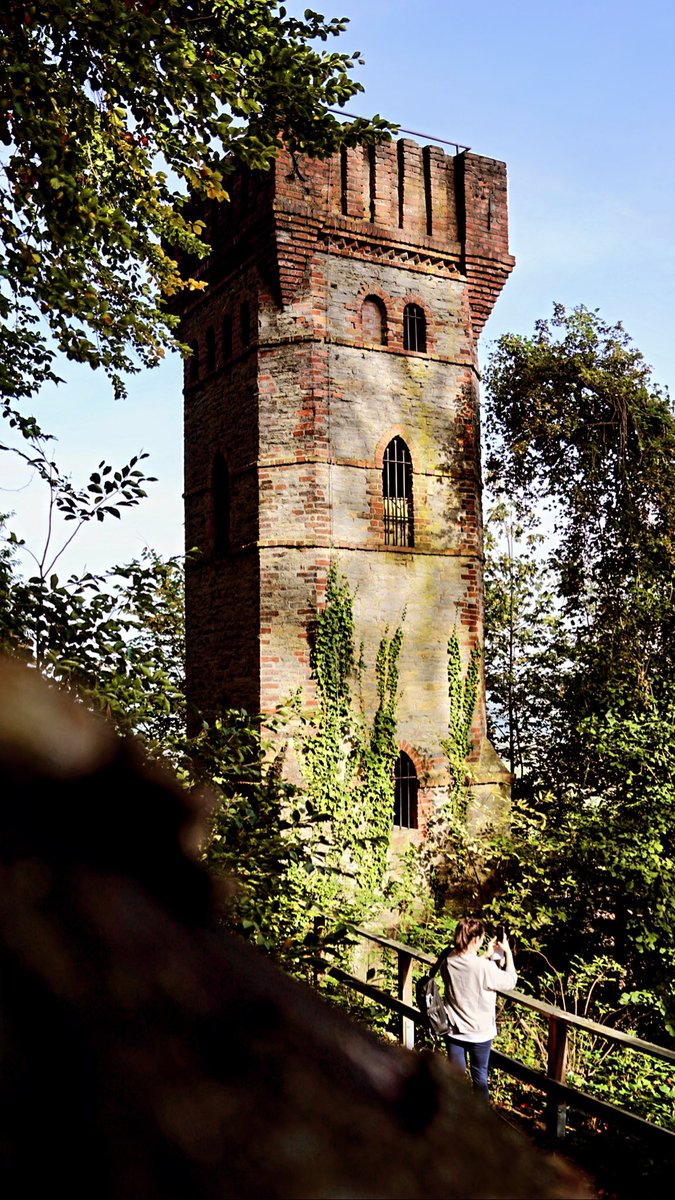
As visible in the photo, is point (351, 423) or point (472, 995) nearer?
point (472, 995)

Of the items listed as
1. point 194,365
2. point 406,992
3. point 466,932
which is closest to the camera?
point 466,932

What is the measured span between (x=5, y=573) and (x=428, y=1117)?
4.74m

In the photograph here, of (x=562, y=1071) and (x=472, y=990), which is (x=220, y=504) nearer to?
(x=472, y=990)

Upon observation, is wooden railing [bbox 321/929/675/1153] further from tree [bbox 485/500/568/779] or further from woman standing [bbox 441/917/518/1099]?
tree [bbox 485/500/568/779]

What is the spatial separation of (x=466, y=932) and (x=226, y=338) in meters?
13.2

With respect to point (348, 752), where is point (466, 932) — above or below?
below

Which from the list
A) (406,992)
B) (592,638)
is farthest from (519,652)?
(406,992)

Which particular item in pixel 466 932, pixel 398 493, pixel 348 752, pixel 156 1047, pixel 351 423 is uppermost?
pixel 351 423

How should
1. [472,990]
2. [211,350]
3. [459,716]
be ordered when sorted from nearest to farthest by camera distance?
[472,990] → [459,716] → [211,350]

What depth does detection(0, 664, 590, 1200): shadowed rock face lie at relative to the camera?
0.29 meters

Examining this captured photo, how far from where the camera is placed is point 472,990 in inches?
254

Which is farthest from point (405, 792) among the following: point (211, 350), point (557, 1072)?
point (557, 1072)

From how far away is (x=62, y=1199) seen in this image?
279 millimetres

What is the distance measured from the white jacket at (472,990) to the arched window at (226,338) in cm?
1299
